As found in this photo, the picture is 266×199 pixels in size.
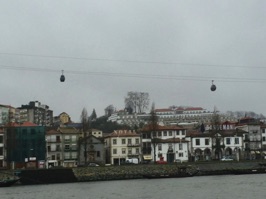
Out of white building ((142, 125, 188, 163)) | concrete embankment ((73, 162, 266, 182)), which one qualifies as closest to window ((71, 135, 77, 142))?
white building ((142, 125, 188, 163))

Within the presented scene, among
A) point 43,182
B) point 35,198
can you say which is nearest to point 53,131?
point 43,182

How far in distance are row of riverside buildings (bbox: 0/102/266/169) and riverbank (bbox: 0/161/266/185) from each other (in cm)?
1378

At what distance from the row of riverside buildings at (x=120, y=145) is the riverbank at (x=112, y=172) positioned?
1378 cm

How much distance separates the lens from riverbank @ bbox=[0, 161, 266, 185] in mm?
91500

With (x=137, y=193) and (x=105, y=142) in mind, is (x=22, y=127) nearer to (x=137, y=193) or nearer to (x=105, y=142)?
(x=105, y=142)

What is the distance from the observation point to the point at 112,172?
3844 inches

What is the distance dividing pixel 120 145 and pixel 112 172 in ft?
113

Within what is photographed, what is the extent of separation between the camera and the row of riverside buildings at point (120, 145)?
114750mm

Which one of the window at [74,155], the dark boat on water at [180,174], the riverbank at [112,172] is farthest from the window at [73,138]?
the dark boat on water at [180,174]

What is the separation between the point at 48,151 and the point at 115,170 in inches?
1157

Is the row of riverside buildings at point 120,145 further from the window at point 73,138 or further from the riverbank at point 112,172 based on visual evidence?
the riverbank at point 112,172

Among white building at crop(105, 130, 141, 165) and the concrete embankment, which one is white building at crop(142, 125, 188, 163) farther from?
the concrete embankment

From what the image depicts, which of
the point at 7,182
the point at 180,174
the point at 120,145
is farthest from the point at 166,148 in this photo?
the point at 7,182

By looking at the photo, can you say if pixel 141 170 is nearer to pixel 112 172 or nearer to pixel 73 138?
pixel 112 172
